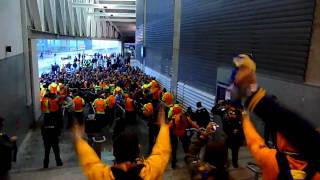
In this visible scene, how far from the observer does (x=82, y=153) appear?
2188 mm

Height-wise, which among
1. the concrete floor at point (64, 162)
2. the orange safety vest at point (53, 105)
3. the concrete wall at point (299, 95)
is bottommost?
the concrete floor at point (64, 162)

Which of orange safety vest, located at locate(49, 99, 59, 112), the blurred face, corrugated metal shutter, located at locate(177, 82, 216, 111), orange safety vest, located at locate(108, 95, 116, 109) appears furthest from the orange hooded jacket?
orange safety vest, located at locate(108, 95, 116, 109)

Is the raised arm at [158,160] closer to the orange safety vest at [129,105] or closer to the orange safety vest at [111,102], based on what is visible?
the orange safety vest at [129,105]

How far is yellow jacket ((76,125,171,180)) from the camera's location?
2.07m

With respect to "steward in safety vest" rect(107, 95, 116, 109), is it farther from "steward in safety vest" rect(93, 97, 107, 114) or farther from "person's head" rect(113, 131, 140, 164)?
"person's head" rect(113, 131, 140, 164)

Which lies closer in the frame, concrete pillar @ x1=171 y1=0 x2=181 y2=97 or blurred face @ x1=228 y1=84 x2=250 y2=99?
blurred face @ x1=228 y1=84 x2=250 y2=99

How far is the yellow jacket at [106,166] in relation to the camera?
207 centimetres

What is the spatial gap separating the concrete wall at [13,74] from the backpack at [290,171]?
769 cm

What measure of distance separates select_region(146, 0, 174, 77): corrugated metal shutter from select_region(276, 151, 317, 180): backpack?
14.1 metres

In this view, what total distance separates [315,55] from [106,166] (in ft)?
16.5

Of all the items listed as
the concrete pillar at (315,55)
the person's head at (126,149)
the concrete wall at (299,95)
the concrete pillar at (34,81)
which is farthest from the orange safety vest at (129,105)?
the person's head at (126,149)

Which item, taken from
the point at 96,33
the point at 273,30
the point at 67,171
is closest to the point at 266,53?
the point at 273,30

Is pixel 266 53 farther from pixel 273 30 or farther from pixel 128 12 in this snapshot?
pixel 128 12

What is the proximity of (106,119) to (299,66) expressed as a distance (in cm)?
776
